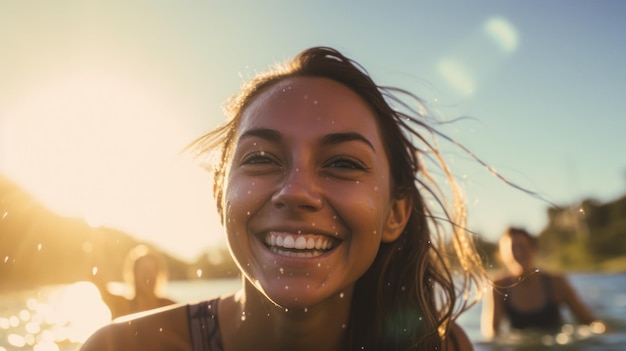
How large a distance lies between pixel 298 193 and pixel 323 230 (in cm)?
18

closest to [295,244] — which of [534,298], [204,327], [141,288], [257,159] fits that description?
[257,159]

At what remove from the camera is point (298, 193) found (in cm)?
229

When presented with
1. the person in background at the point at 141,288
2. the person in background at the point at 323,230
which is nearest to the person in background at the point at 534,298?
the person in background at the point at 141,288

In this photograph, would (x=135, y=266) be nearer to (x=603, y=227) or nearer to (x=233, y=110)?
(x=233, y=110)

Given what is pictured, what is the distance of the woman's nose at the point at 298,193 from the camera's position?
230 cm

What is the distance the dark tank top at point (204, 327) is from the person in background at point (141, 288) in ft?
13.8

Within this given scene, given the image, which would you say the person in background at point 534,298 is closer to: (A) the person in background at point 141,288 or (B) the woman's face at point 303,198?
(A) the person in background at point 141,288

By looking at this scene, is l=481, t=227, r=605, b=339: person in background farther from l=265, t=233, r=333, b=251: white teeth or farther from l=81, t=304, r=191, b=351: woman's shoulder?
l=265, t=233, r=333, b=251: white teeth

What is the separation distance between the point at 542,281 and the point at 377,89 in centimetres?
569

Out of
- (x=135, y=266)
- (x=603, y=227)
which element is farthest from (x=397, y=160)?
(x=603, y=227)

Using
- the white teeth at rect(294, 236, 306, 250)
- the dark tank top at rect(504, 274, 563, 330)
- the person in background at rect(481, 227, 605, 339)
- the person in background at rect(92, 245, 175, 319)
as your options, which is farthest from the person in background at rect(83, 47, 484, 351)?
the dark tank top at rect(504, 274, 563, 330)

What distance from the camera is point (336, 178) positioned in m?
2.44

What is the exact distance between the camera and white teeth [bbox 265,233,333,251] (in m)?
2.35

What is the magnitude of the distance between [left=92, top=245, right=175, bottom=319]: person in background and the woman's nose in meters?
4.91
